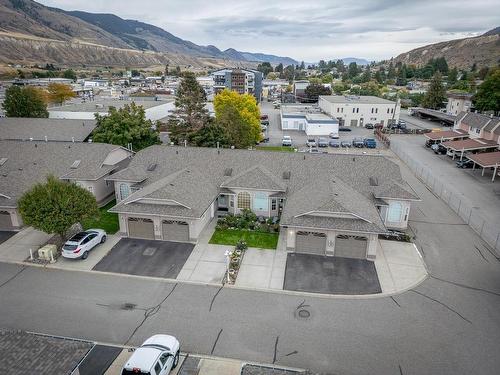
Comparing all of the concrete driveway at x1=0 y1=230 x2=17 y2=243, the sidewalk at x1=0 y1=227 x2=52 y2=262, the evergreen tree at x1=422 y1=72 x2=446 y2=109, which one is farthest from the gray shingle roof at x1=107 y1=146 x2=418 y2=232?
the evergreen tree at x1=422 y1=72 x2=446 y2=109

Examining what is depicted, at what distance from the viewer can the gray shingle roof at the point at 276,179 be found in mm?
26703

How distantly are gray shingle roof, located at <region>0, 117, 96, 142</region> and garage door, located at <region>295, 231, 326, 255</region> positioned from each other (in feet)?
123

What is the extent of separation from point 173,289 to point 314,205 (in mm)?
11932

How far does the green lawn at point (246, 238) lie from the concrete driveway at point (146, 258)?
7.99 ft

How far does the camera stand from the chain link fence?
93.6ft

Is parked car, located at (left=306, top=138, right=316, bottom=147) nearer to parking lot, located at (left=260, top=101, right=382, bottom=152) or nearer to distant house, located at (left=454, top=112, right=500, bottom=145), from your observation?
parking lot, located at (left=260, top=101, right=382, bottom=152)

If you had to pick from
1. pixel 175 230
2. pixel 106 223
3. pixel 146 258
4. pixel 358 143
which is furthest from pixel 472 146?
pixel 106 223

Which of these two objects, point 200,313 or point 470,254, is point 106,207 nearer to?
point 200,313

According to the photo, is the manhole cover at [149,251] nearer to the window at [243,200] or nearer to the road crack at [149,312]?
the road crack at [149,312]

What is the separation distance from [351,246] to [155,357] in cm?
1601

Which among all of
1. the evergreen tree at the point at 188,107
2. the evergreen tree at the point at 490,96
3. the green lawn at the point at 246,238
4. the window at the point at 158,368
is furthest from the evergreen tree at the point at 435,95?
the window at the point at 158,368

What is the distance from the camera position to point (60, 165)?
35.4 metres

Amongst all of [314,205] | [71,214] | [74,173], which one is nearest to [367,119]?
[314,205]

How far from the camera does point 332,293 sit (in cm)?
2180
